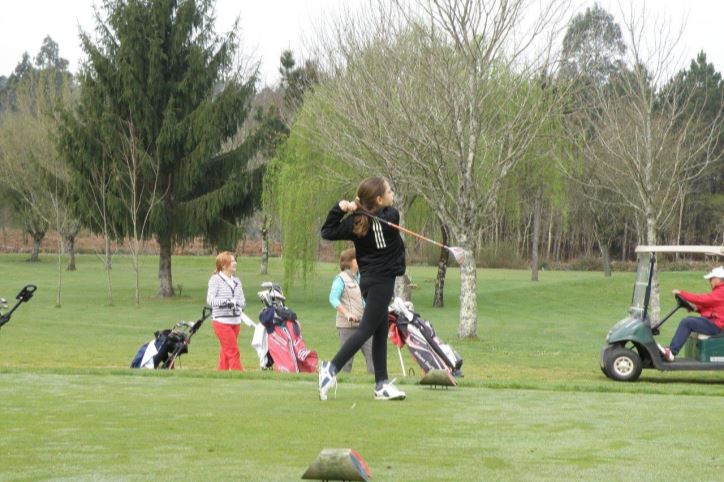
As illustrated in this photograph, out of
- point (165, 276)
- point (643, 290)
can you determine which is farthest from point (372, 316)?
point (165, 276)

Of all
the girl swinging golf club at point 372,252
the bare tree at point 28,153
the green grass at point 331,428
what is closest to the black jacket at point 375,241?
the girl swinging golf club at point 372,252

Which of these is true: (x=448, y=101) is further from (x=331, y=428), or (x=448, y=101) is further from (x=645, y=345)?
(x=331, y=428)

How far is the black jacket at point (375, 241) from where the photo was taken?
884 cm

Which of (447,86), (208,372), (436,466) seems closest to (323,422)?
(436,466)

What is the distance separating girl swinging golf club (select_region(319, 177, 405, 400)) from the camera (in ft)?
28.9

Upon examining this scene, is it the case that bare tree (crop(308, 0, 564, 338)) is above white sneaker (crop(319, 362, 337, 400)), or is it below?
above

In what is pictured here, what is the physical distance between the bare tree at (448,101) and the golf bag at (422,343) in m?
13.6

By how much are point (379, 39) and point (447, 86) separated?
3.68m

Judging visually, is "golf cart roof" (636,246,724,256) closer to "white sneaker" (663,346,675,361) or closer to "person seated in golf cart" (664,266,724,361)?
"person seated in golf cart" (664,266,724,361)

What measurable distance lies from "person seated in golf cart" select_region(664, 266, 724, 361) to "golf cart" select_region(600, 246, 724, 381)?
121 millimetres

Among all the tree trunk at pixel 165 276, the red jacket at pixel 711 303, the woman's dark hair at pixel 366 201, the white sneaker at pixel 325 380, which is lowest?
the tree trunk at pixel 165 276

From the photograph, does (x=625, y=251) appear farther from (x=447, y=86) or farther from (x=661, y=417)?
(x=661, y=417)

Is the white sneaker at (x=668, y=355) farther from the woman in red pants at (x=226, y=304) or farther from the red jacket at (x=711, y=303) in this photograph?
the woman in red pants at (x=226, y=304)

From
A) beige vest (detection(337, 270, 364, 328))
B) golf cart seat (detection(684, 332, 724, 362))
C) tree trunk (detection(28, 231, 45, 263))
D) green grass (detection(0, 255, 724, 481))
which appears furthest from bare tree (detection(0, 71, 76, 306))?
green grass (detection(0, 255, 724, 481))
